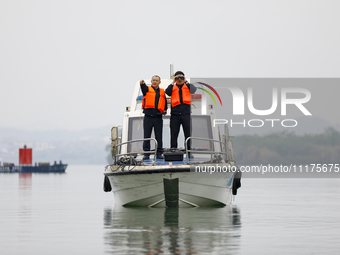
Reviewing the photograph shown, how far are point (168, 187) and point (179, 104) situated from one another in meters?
2.33

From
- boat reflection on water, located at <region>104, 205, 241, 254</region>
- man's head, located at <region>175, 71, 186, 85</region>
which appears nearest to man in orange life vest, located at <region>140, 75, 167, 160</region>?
man's head, located at <region>175, 71, 186, 85</region>

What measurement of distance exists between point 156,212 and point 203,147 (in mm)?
3294

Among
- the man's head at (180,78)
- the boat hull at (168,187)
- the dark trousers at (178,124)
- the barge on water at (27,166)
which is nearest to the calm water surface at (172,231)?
the boat hull at (168,187)

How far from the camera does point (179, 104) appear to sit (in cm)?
1522

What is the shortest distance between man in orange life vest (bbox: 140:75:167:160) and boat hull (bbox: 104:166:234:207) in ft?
3.98

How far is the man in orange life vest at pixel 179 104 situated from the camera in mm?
15039

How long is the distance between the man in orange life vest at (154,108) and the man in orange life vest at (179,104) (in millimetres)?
292

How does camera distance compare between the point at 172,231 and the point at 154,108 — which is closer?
the point at 172,231

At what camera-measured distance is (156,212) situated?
1355 centimetres

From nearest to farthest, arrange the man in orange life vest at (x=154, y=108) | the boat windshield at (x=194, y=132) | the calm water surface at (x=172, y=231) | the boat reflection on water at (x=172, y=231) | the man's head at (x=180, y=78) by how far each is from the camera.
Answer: the boat reflection on water at (x=172, y=231) < the calm water surface at (x=172, y=231) < the man's head at (x=180, y=78) < the man in orange life vest at (x=154, y=108) < the boat windshield at (x=194, y=132)

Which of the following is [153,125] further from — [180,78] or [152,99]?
[180,78]

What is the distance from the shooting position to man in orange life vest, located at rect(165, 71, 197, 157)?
15039 mm

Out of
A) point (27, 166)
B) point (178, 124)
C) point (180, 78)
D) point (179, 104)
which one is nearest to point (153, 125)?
point (178, 124)

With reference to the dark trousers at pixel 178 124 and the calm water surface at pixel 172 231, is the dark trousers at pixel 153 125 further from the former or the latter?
the calm water surface at pixel 172 231
